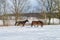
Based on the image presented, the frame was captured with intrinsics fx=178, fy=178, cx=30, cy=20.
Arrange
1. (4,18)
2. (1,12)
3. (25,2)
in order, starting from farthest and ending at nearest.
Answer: (25,2) < (1,12) < (4,18)

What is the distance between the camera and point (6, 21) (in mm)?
34688

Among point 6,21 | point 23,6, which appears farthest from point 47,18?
point 6,21

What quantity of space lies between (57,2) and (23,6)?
7454 mm

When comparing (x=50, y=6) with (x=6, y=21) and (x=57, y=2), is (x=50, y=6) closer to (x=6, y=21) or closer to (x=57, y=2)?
(x=57, y=2)

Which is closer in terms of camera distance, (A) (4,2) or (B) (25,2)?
(A) (4,2)

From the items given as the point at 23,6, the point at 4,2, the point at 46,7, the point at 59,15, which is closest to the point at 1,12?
the point at 4,2

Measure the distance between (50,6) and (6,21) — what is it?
32.1 ft

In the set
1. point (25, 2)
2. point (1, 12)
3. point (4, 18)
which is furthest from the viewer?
point (25, 2)

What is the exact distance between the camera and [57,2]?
38812 mm

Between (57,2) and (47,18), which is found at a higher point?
(57,2)

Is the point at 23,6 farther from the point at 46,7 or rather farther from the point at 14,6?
the point at 46,7

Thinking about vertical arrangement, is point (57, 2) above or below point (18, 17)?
above

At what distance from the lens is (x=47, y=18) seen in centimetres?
3775

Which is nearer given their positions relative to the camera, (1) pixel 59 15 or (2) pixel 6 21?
(2) pixel 6 21
